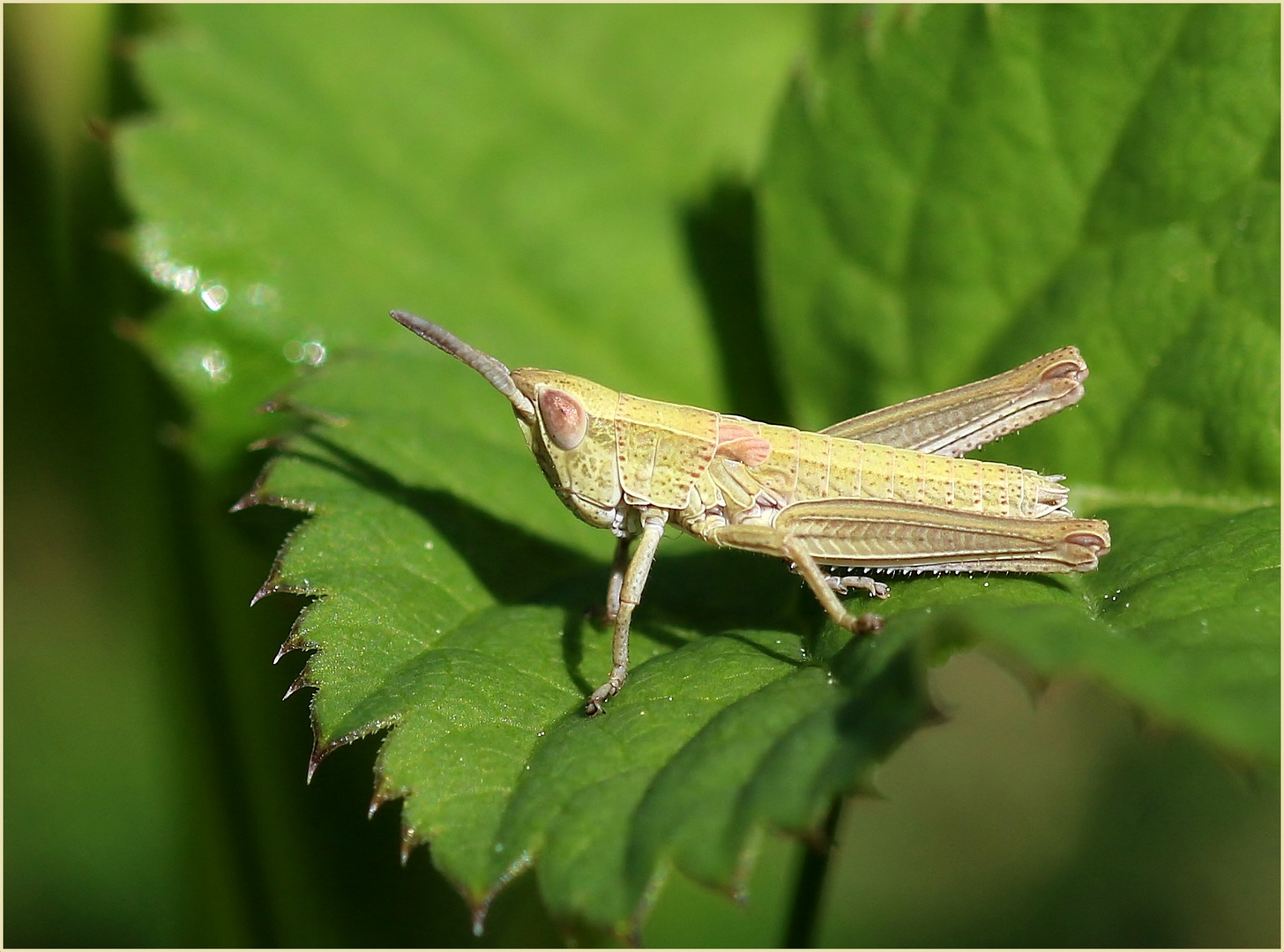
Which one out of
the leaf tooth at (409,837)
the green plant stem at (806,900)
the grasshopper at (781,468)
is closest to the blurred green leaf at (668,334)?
the leaf tooth at (409,837)

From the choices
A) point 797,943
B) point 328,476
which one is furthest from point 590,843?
point 328,476

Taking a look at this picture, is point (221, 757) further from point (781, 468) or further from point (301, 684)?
point (781, 468)

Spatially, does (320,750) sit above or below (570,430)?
below

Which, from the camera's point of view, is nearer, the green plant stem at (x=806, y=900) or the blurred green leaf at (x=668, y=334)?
the blurred green leaf at (x=668, y=334)

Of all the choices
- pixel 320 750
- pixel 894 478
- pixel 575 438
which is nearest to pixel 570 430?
pixel 575 438

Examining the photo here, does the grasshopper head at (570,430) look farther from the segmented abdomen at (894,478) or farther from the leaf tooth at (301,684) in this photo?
the leaf tooth at (301,684)

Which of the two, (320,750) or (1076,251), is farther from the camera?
(1076,251)

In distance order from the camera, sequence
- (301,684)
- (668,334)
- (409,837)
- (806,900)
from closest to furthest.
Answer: (409,837)
(301,684)
(806,900)
(668,334)

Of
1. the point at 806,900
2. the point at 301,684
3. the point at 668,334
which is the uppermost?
the point at 668,334

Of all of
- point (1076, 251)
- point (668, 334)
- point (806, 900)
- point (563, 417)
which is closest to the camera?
point (806, 900)

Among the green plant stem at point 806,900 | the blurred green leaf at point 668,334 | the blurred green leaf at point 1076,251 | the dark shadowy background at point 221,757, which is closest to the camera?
the blurred green leaf at point 668,334
